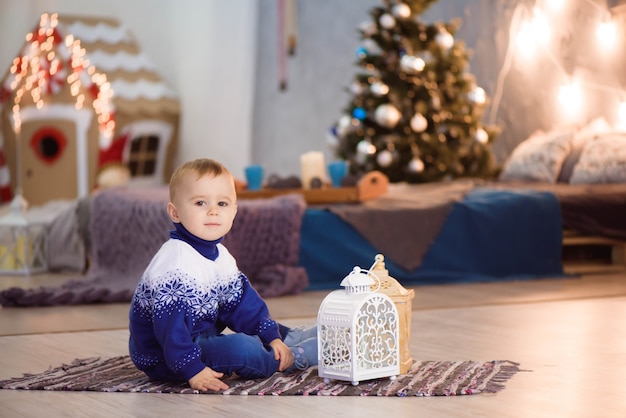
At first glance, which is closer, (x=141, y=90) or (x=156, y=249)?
(x=156, y=249)

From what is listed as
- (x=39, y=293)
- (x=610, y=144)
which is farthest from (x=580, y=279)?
(x=39, y=293)

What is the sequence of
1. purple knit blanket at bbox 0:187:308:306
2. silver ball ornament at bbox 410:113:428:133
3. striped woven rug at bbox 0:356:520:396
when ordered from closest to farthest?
striped woven rug at bbox 0:356:520:396 → purple knit blanket at bbox 0:187:308:306 → silver ball ornament at bbox 410:113:428:133

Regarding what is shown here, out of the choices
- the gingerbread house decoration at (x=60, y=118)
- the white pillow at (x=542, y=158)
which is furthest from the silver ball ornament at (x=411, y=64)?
the gingerbread house decoration at (x=60, y=118)

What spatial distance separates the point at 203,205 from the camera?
2.42m

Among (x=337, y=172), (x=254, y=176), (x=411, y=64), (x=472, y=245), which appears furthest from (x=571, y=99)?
(x=254, y=176)

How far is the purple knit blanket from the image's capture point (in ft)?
13.8

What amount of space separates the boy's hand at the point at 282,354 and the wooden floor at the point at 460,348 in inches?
8.8

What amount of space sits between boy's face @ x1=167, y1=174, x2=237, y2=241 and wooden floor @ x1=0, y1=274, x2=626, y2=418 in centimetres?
40

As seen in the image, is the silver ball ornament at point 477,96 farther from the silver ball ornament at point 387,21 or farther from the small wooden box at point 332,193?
the small wooden box at point 332,193

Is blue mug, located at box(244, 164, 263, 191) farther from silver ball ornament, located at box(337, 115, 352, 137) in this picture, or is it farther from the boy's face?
the boy's face

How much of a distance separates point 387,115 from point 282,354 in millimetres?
3578

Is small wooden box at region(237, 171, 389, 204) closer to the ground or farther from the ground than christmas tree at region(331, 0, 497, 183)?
closer to the ground

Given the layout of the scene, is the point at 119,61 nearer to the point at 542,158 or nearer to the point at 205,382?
the point at 542,158

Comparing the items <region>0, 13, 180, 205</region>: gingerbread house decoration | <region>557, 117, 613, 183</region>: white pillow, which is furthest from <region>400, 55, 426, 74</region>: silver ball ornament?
<region>0, 13, 180, 205</region>: gingerbread house decoration
